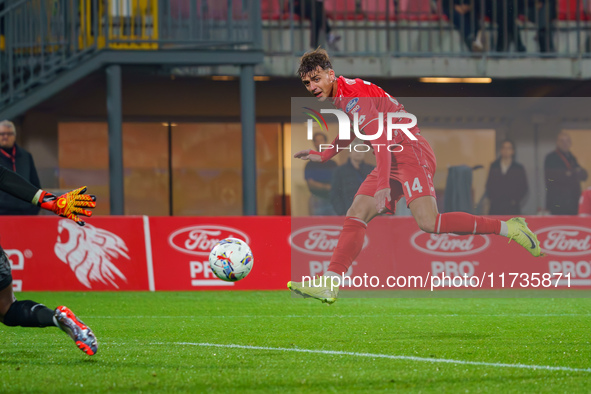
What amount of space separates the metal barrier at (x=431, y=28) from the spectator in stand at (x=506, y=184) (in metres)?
2.34

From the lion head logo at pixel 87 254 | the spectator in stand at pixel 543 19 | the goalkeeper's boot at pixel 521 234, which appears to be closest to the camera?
the goalkeeper's boot at pixel 521 234

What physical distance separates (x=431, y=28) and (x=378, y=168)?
884 cm

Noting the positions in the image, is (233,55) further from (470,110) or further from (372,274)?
(470,110)

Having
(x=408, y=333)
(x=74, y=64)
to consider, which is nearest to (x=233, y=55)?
(x=74, y=64)

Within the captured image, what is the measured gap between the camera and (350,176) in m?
10.4

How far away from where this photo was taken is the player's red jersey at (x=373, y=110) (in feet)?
28.9

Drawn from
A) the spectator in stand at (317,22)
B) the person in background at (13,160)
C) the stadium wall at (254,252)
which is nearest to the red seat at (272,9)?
the spectator in stand at (317,22)

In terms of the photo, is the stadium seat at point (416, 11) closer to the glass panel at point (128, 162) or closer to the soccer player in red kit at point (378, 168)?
the glass panel at point (128, 162)

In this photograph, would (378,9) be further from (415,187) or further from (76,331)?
(76,331)

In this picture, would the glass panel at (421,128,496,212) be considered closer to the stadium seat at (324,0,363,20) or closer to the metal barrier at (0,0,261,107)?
the stadium seat at (324,0,363,20)

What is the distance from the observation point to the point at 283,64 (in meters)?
16.5

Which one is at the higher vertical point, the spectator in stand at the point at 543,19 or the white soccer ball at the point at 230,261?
the spectator in stand at the point at 543,19

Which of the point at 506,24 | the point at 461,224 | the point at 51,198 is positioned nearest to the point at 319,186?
the point at 506,24

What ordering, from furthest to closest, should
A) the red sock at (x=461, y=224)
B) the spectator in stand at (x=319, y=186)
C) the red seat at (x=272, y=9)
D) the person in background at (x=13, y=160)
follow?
the red seat at (x=272, y=9), the spectator in stand at (x=319, y=186), the person in background at (x=13, y=160), the red sock at (x=461, y=224)
